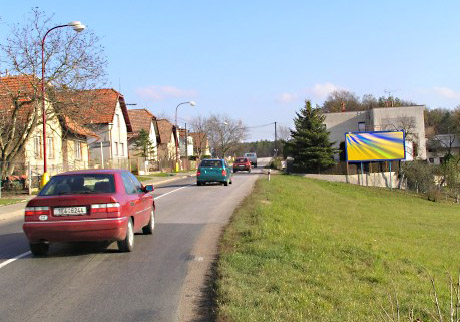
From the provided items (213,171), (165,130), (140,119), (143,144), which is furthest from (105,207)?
(165,130)

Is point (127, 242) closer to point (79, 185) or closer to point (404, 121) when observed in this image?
point (79, 185)

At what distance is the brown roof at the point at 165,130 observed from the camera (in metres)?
72.4

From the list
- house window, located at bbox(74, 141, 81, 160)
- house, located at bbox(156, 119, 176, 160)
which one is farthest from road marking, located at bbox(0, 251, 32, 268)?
house, located at bbox(156, 119, 176, 160)

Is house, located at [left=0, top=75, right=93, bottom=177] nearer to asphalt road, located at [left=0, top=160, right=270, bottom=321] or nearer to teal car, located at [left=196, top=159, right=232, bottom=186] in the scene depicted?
teal car, located at [left=196, top=159, right=232, bottom=186]

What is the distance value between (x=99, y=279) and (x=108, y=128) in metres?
37.9

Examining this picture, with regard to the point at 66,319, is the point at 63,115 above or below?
above

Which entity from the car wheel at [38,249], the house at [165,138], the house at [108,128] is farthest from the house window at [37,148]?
the house at [165,138]

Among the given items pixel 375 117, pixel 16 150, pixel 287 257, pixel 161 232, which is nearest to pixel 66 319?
pixel 287 257

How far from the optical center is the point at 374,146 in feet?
147

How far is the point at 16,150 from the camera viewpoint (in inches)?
982

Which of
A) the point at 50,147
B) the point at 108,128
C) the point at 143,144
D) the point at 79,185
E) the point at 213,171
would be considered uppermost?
the point at 108,128

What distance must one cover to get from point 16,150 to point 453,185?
126ft

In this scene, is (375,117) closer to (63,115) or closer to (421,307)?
(63,115)

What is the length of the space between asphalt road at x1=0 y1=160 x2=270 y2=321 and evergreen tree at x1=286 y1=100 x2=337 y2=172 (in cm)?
3436
